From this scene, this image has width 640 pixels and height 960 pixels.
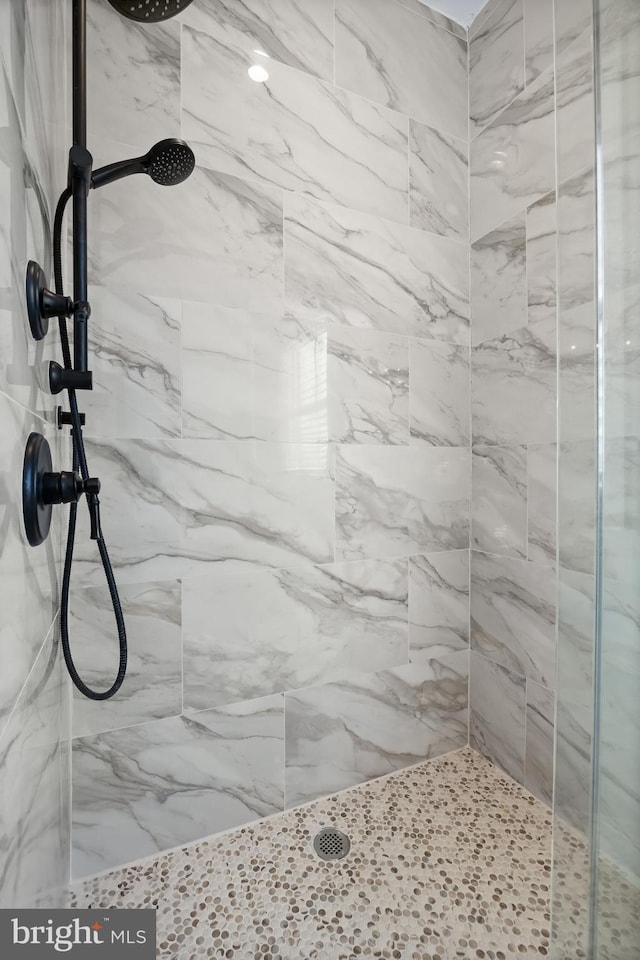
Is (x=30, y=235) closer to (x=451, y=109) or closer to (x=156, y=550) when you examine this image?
(x=156, y=550)

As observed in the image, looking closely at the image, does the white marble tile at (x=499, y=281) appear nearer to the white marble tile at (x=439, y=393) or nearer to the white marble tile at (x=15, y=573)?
the white marble tile at (x=439, y=393)

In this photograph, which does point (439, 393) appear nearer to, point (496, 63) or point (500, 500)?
point (500, 500)

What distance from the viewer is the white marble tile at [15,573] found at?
1.79ft

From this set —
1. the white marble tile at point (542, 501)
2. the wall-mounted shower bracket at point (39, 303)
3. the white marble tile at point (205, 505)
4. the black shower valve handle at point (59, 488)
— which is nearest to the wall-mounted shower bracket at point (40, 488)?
the black shower valve handle at point (59, 488)

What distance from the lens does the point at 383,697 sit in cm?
154

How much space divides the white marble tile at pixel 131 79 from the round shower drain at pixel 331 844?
1.84 meters

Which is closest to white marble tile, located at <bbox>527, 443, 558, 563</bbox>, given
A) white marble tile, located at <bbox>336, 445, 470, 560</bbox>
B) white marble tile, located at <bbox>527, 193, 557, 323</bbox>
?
white marble tile, located at <bbox>336, 445, 470, 560</bbox>

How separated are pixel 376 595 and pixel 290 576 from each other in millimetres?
314

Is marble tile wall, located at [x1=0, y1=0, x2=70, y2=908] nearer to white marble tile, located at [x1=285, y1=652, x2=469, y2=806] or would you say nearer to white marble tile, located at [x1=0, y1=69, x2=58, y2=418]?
white marble tile, located at [x1=0, y1=69, x2=58, y2=418]

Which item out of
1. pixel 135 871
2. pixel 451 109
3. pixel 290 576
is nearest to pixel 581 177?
pixel 290 576

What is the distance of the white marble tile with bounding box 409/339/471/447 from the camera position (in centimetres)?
158

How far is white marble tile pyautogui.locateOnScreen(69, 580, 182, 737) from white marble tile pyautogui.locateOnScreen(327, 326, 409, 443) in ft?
2.25

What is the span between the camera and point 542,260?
141 cm

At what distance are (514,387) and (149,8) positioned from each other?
1.27 m
